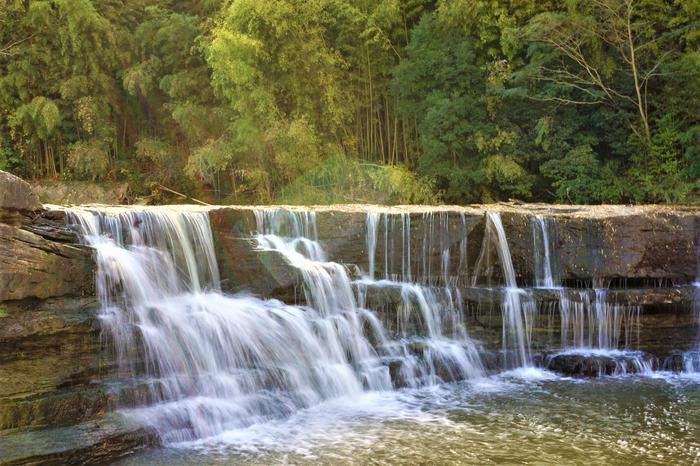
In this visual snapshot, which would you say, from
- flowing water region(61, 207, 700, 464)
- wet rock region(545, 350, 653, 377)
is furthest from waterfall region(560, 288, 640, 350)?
wet rock region(545, 350, 653, 377)

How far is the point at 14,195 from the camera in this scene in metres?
8.41

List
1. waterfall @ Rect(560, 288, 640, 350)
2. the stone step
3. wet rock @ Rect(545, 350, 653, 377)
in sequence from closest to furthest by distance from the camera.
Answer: the stone step < wet rock @ Rect(545, 350, 653, 377) < waterfall @ Rect(560, 288, 640, 350)

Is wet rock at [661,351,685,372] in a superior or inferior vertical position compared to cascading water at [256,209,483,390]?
inferior

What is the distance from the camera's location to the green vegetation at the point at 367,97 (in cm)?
1709

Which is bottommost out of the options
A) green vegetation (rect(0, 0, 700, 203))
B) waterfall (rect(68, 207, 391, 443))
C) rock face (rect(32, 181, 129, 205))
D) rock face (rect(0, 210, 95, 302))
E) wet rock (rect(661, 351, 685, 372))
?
wet rock (rect(661, 351, 685, 372))

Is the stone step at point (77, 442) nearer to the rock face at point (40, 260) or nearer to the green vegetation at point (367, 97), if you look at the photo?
the rock face at point (40, 260)

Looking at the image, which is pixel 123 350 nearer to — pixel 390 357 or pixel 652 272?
pixel 390 357

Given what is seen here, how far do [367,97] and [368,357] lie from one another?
1212 cm

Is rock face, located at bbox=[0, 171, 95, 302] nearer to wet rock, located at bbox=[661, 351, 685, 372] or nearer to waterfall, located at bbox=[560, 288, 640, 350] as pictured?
waterfall, located at bbox=[560, 288, 640, 350]

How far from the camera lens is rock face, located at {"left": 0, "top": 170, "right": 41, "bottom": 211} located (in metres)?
8.28

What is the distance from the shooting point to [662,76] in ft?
56.8

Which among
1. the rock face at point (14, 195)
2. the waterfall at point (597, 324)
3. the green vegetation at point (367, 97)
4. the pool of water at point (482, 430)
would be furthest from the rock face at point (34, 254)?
the green vegetation at point (367, 97)

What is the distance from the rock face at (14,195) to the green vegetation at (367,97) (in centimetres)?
1029

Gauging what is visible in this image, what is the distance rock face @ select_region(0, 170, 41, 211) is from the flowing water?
1049 mm
